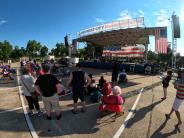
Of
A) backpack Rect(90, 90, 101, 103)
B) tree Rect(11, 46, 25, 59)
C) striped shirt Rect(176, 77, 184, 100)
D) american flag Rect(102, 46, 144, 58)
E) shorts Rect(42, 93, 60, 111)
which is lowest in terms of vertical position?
backpack Rect(90, 90, 101, 103)

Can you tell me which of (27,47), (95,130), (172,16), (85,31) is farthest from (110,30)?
(27,47)

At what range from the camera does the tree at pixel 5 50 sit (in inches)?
4491

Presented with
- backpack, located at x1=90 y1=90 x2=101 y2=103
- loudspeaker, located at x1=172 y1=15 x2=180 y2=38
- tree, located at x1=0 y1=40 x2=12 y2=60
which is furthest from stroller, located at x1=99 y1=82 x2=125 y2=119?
tree, located at x1=0 y1=40 x2=12 y2=60

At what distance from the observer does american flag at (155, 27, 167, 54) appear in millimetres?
26922

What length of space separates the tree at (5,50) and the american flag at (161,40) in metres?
99.2

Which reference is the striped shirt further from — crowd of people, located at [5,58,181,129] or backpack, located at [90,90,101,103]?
backpack, located at [90,90,101,103]

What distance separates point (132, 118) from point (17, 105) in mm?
5221

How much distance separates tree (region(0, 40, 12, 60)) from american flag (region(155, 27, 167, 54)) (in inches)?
3907

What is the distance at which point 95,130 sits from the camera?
7.10 metres

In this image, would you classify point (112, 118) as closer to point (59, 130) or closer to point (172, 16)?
point (59, 130)

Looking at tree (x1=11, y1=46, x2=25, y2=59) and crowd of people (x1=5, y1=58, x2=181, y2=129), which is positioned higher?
tree (x1=11, y1=46, x2=25, y2=59)

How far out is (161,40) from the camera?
27141 millimetres

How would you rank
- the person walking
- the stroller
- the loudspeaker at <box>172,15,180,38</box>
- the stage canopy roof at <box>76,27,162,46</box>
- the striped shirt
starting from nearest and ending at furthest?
the striped shirt
the person walking
the stroller
the loudspeaker at <box>172,15,180,38</box>
the stage canopy roof at <box>76,27,162,46</box>


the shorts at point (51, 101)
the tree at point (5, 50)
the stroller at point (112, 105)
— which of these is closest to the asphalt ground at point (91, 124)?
the stroller at point (112, 105)
